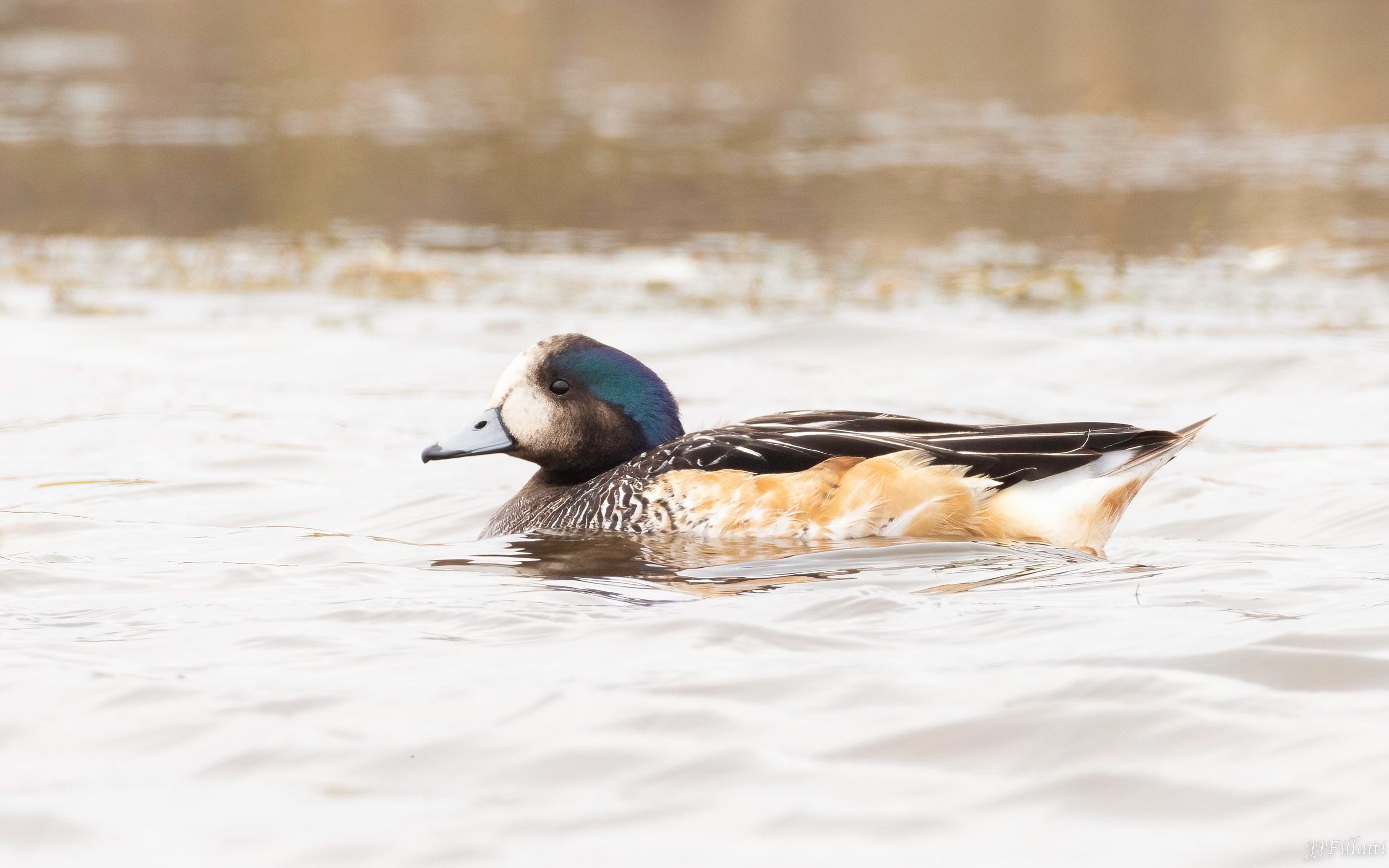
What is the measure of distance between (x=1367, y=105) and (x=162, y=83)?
19822mm

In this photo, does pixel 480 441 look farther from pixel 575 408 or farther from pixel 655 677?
pixel 655 677

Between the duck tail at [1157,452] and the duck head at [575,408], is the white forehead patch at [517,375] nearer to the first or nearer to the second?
the duck head at [575,408]

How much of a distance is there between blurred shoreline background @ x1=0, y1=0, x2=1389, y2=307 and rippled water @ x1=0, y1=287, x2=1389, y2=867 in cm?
608

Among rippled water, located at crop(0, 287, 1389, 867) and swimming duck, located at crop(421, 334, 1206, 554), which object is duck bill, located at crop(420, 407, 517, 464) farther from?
swimming duck, located at crop(421, 334, 1206, 554)

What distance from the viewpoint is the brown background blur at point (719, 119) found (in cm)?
1841

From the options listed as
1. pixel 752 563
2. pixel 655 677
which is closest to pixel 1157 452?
pixel 752 563

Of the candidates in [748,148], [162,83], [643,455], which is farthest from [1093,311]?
[162,83]

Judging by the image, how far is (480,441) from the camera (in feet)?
22.9

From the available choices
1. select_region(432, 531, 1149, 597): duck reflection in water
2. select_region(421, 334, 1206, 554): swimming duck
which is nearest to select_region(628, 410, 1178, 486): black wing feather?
select_region(421, 334, 1206, 554): swimming duck

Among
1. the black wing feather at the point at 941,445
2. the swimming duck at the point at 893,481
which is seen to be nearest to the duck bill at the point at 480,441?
the swimming duck at the point at 893,481

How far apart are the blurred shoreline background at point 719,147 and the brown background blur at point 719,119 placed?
90 millimetres

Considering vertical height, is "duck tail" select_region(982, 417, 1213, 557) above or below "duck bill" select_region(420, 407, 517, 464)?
below

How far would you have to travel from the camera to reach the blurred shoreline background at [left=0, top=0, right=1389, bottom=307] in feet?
50.6

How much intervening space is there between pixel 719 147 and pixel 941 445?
1739 cm
